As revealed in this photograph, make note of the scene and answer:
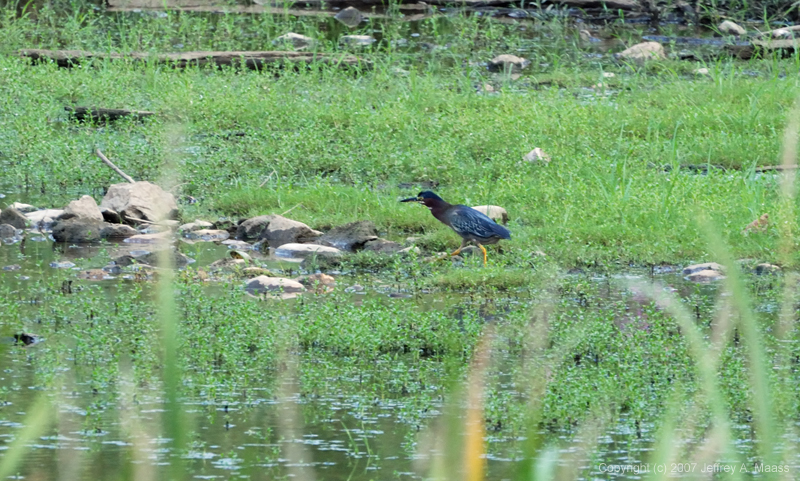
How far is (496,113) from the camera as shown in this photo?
11.0 metres

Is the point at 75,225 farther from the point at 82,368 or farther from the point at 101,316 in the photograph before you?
the point at 82,368

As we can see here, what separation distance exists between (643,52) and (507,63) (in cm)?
161

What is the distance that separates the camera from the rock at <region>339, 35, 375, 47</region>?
51.0 feet

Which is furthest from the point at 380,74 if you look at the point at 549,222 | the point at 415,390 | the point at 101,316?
the point at 415,390

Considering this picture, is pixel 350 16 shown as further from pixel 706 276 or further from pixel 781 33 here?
pixel 706 276

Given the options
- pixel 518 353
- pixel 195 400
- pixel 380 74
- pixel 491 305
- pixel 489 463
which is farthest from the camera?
pixel 380 74

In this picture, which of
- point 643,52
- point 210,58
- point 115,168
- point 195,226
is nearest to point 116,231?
point 195,226

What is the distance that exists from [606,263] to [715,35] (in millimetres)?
10900

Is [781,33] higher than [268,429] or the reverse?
the reverse

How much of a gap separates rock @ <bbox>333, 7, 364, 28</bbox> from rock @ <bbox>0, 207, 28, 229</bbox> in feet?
33.0

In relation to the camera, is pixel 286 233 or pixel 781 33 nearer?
pixel 286 233

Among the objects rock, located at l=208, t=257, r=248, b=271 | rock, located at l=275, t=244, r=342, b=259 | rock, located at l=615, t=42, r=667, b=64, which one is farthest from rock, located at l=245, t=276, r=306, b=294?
rock, located at l=615, t=42, r=667, b=64

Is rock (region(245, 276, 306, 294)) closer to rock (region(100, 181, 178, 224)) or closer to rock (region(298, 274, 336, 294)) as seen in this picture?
rock (region(298, 274, 336, 294))

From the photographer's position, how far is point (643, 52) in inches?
582
